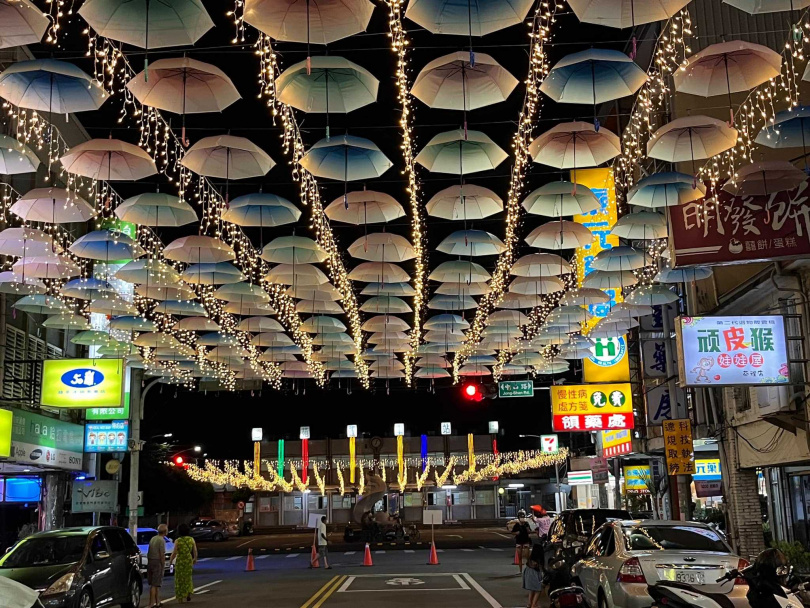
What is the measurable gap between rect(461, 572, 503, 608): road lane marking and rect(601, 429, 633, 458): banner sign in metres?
12.1

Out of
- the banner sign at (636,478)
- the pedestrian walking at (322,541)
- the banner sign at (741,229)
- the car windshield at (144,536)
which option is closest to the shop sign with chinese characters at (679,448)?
the banner sign at (741,229)

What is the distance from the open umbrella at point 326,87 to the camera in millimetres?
12586

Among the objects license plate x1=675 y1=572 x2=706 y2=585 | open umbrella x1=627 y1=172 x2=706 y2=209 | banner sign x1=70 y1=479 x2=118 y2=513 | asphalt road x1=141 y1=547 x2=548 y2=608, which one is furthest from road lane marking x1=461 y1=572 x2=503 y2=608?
banner sign x1=70 y1=479 x2=118 y2=513

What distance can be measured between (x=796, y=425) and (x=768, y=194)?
5032 mm

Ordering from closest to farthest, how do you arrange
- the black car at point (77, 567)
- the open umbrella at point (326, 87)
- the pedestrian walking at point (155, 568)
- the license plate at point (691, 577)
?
1. the license plate at point (691, 577)
2. the open umbrella at point (326, 87)
3. the black car at point (77, 567)
4. the pedestrian walking at point (155, 568)

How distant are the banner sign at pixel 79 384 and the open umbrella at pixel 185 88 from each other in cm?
1405

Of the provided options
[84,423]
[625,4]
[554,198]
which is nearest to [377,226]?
[84,423]

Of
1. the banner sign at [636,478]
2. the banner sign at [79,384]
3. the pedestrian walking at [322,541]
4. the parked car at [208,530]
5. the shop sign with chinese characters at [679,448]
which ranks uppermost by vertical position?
the banner sign at [79,384]

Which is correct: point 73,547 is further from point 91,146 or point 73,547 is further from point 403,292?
point 403,292

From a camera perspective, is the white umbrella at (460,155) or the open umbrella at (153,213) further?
the open umbrella at (153,213)

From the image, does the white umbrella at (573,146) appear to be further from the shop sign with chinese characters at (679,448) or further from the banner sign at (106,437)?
the banner sign at (106,437)

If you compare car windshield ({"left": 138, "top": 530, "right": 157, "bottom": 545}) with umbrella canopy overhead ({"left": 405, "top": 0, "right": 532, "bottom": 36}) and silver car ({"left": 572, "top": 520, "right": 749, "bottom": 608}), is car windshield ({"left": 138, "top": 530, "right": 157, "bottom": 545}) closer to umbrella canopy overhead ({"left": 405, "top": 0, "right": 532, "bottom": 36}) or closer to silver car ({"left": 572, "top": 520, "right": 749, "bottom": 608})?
silver car ({"left": 572, "top": 520, "right": 749, "bottom": 608})

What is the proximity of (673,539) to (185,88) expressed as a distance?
9179 mm

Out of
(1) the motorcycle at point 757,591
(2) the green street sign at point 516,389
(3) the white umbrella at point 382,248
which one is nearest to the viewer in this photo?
(1) the motorcycle at point 757,591
